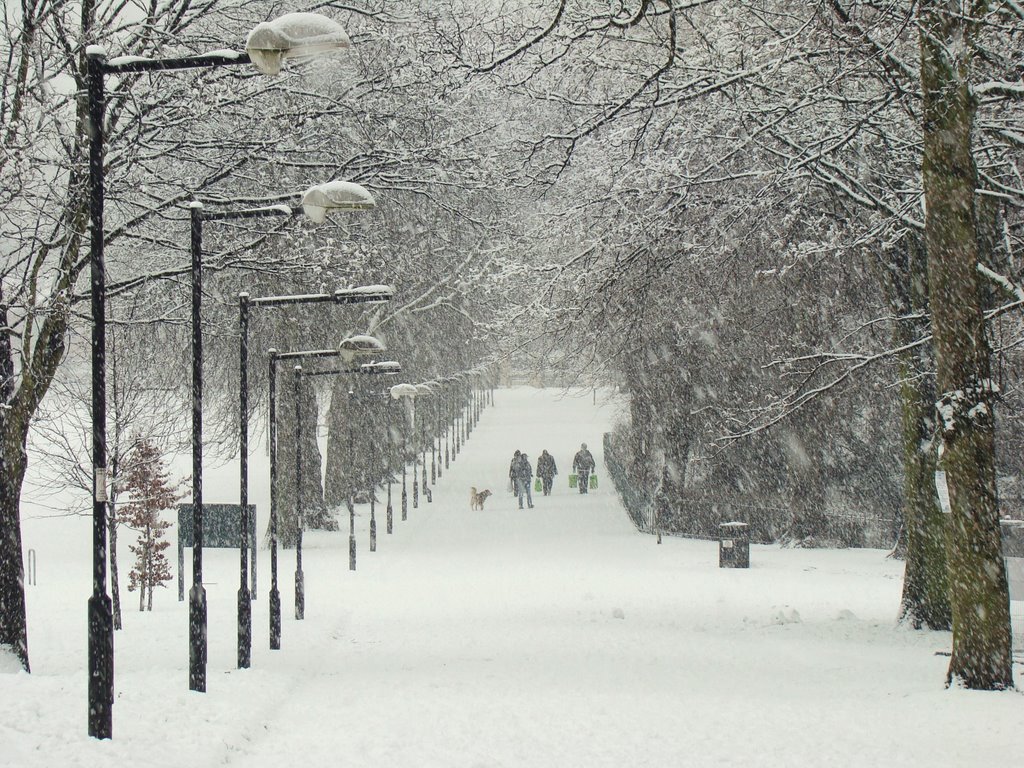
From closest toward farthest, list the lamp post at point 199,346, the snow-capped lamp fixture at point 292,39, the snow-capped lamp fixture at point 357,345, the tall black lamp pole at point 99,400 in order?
1. the snow-capped lamp fixture at point 292,39
2. the tall black lamp pole at point 99,400
3. the lamp post at point 199,346
4. the snow-capped lamp fixture at point 357,345

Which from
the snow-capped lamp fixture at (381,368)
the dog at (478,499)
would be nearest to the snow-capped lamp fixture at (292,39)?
the snow-capped lamp fixture at (381,368)

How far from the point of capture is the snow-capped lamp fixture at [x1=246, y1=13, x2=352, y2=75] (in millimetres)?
8703

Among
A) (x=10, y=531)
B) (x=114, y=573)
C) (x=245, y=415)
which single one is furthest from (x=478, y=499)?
(x=10, y=531)

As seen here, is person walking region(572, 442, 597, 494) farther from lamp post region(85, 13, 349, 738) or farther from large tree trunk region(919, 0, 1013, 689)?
lamp post region(85, 13, 349, 738)

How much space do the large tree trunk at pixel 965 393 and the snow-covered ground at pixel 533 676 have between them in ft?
1.95

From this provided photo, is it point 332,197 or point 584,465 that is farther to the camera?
point 584,465

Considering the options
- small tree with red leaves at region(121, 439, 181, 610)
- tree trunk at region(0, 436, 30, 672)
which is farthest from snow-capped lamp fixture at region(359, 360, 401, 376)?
tree trunk at region(0, 436, 30, 672)

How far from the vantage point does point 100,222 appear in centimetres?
955

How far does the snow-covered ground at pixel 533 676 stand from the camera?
9.38m

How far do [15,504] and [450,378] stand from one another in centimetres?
3338

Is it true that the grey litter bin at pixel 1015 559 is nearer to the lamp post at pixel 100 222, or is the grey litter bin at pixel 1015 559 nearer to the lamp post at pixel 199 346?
the lamp post at pixel 199 346

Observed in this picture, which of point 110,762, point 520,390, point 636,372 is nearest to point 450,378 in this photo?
point 636,372

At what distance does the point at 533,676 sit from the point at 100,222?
6522mm

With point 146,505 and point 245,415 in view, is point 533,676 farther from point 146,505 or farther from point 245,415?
point 146,505
